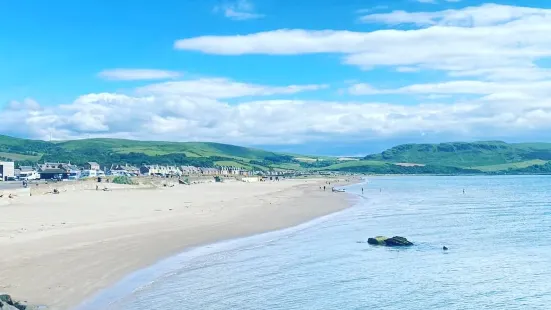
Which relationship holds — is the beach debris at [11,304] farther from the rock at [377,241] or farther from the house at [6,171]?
the house at [6,171]

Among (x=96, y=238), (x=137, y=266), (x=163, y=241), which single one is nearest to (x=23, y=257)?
(x=137, y=266)

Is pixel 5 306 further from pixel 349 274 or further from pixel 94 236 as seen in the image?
pixel 94 236

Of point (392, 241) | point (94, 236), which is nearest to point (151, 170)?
point (94, 236)

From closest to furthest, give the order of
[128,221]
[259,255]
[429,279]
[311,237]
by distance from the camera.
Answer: [429,279] → [259,255] → [311,237] → [128,221]

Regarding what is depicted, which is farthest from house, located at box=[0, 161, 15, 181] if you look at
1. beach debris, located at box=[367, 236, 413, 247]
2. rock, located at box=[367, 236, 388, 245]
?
beach debris, located at box=[367, 236, 413, 247]

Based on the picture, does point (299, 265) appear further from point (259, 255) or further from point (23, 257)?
point (23, 257)
